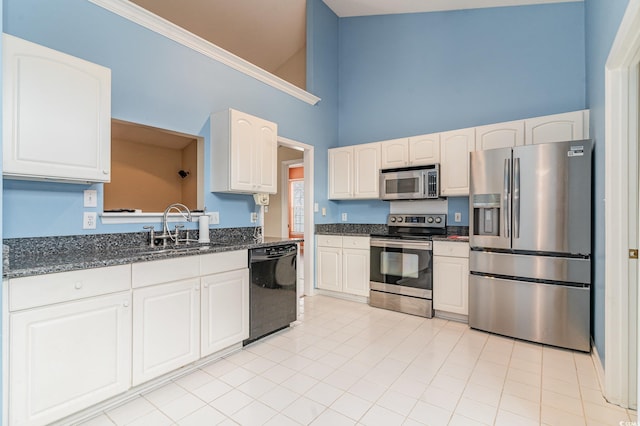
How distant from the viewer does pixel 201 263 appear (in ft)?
7.83

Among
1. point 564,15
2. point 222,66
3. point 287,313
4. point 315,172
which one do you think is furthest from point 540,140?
point 222,66

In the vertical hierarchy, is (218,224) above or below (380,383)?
above

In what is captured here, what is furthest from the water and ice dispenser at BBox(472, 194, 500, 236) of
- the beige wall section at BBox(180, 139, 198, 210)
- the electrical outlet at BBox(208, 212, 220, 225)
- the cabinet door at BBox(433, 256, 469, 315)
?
the beige wall section at BBox(180, 139, 198, 210)

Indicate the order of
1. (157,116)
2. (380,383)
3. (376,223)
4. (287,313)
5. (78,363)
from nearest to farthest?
(78,363), (380,383), (157,116), (287,313), (376,223)

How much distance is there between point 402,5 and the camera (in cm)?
427

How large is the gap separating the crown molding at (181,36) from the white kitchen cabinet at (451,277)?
2.79 m

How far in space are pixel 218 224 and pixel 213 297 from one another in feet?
3.19

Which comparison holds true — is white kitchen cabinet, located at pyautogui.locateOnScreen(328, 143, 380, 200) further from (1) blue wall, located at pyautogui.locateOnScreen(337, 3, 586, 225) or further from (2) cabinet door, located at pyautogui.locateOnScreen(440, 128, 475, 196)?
(2) cabinet door, located at pyautogui.locateOnScreen(440, 128, 475, 196)

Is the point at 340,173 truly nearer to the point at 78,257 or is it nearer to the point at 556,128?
the point at 556,128

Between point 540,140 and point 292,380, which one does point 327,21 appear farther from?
point 292,380

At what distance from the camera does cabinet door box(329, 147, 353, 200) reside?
454 centimetres

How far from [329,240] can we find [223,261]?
81.6 inches

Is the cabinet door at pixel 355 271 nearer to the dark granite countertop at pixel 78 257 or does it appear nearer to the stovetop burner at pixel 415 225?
the stovetop burner at pixel 415 225

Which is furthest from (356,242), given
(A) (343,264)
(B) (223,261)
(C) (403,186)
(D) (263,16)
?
(D) (263,16)
